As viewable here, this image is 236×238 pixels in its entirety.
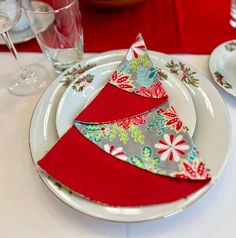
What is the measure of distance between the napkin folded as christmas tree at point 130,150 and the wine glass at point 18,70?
0.54 feet

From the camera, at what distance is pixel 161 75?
48cm

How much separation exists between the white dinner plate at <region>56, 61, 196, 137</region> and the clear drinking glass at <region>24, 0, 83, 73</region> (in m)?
0.09

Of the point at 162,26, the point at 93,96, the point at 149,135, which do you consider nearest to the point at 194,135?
the point at 149,135

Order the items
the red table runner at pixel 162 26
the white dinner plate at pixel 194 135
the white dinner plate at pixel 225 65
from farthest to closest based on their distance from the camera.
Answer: the red table runner at pixel 162 26 < the white dinner plate at pixel 225 65 < the white dinner plate at pixel 194 135

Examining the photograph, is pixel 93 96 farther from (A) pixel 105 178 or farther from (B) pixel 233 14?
(B) pixel 233 14

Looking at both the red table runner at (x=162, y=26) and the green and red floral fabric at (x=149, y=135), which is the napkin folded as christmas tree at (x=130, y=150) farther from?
the red table runner at (x=162, y=26)

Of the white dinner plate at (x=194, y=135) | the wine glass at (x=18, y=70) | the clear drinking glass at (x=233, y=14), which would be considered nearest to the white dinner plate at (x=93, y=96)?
the white dinner plate at (x=194, y=135)

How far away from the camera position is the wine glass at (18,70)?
0.51 meters

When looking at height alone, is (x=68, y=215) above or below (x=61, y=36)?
below

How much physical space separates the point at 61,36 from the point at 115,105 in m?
0.22

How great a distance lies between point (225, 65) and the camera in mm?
531

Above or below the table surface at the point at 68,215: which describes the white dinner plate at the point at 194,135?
above

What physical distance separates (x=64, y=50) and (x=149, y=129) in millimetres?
265

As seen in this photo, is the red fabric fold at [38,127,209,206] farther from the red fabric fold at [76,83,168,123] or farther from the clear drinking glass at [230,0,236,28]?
the clear drinking glass at [230,0,236,28]
